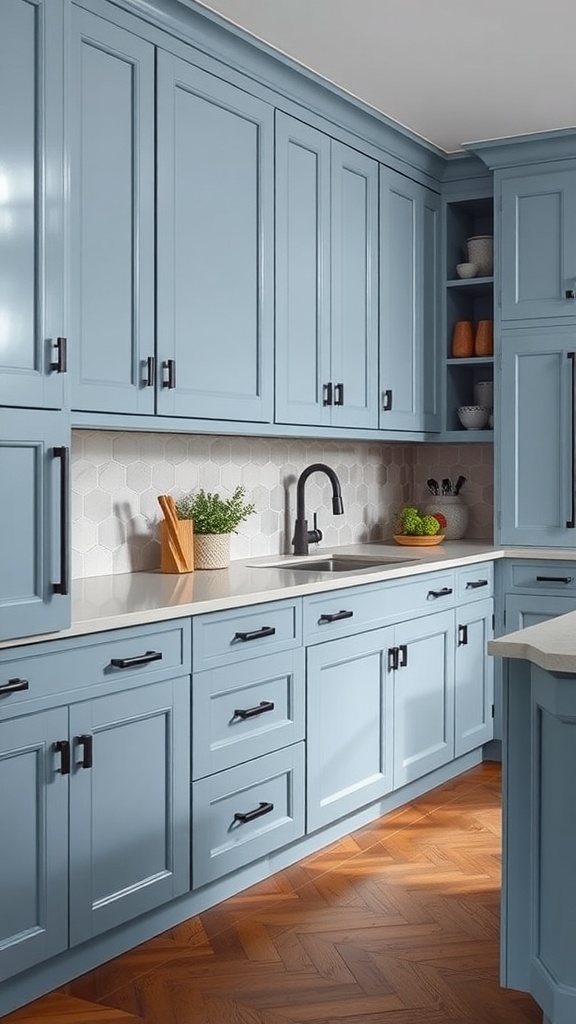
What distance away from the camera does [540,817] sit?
2.48 meters

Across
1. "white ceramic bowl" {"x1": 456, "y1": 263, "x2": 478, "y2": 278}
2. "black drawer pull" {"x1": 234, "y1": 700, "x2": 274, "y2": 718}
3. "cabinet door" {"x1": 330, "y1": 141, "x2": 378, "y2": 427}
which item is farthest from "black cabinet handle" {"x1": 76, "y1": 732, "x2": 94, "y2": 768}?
"white ceramic bowl" {"x1": 456, "y1": 263, "x2": 478, "y2": 278}

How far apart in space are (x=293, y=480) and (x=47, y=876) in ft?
7.72

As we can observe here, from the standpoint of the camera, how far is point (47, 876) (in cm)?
264

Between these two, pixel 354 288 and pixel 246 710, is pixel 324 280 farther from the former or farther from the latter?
pixel 246 710

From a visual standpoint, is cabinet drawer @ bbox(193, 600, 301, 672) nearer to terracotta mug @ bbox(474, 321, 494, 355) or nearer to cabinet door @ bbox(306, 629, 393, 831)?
cabinet door @ bbox(306, 629, 393, 831)

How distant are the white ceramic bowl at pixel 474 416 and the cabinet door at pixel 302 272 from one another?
3.62 ft

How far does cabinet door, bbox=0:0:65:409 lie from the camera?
8.29 ft

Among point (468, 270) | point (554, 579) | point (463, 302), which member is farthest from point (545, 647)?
point (463, 302)

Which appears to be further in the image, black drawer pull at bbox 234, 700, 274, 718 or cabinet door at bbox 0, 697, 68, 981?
black drawer pull at bbox 234, 700, 274, 718

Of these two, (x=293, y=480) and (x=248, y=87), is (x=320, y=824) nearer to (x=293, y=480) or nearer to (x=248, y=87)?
(x=293, y=480)

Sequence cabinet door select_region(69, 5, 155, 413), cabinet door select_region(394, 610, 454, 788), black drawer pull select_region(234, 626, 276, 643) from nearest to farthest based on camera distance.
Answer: cabinet door select_region(69, 5, 155, 413) < black drawer pull select_region(234, 626, 276, 643) < cabinet door select_region(394, 610, 454, 788)

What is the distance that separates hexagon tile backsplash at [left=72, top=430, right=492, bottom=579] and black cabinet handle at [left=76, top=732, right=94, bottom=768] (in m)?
0.94

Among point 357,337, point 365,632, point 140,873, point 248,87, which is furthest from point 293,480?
point 140,873

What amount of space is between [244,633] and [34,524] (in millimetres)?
887
